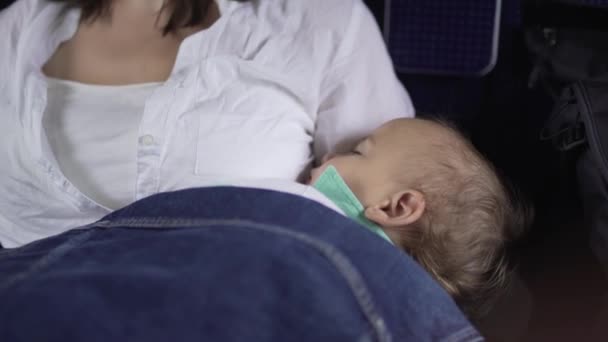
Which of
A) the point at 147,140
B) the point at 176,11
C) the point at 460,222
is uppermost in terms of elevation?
the point at 176,11

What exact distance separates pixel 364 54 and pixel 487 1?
39 cm

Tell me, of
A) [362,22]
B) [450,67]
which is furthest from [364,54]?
[450,67]

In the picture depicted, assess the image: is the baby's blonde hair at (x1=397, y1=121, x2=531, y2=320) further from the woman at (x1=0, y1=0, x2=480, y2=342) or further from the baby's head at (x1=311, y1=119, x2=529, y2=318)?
the woman at (x1=0, y1=0, x2=480, y2=342)

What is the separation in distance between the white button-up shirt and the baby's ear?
15cm

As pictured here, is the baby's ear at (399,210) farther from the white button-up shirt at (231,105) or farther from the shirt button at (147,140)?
the shirt button at (147,140)

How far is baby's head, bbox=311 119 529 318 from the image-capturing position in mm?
886

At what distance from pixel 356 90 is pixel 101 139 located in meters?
0.37

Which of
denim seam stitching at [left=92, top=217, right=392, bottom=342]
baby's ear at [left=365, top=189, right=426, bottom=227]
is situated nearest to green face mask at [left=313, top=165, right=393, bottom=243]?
baby's ear at [left=365, top=189, right=426, bottom=227]

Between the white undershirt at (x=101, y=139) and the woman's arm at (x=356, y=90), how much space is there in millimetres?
255

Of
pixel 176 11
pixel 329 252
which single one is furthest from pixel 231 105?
Result: pixel 329 252

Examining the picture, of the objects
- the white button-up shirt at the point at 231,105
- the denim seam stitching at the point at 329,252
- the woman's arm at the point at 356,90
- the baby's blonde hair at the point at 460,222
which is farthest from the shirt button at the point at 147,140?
the baby's blonde hair at the point at 460,222

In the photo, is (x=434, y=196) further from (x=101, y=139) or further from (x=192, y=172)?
(x=101, y=139)

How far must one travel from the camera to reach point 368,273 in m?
0.69

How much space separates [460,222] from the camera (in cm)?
90
